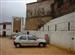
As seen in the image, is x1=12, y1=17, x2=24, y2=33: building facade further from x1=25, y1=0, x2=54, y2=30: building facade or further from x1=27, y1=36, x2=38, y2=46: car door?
x1=27, y1=36, x2=38, y2=46: car door

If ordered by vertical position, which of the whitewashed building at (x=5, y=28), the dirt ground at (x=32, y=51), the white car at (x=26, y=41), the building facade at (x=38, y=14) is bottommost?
the dirt ground at (x=32, y=51)

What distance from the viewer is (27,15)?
4934 cm

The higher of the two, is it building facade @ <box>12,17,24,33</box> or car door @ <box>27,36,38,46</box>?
building facade @ <box>12,17,24,33</box>

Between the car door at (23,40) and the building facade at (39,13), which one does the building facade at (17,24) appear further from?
the car door at (23,40)

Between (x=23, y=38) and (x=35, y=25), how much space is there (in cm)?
2333

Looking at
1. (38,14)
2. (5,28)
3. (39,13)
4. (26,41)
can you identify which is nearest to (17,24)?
(5,28)

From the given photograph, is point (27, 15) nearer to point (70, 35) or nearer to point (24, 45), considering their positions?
point (24, 45)

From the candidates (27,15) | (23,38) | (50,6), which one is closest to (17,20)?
(27,15)

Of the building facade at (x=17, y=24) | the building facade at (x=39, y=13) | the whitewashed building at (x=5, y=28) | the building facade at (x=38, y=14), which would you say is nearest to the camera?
the building facade at (x=39, y=13)

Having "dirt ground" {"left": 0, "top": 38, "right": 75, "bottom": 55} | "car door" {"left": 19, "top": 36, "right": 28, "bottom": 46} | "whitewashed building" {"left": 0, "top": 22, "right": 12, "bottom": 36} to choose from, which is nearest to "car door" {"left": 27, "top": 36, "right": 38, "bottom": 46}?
"car door" {"left": 19, "top": 36, "right": 28, "bottom": 46}

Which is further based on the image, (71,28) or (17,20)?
(17,20)

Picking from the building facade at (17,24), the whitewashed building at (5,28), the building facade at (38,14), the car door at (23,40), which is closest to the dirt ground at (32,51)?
the car door at (23,40)

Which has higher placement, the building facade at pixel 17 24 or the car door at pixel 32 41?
the building facade at pixel 17 24

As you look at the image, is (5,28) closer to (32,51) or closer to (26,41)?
(26,41)
